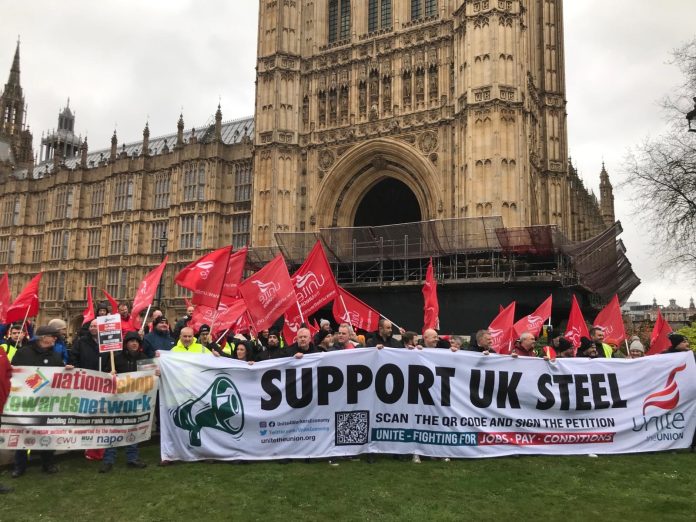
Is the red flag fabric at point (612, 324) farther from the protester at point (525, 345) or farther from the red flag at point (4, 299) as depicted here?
the red flag at point (4, 299)

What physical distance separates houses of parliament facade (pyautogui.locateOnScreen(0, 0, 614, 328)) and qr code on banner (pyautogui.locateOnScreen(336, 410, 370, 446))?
18982 millimetres

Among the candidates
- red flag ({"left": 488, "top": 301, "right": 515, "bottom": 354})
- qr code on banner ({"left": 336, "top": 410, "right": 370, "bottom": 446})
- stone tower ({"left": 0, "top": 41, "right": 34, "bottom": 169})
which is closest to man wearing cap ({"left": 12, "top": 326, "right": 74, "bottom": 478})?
qr code on banner ({"left": 336, "top": 410, "right": 370, "bottom": 446})

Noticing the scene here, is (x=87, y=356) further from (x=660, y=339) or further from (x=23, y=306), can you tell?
(x=660, y=339)

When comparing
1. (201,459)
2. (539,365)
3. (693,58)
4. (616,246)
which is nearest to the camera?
(201,459)

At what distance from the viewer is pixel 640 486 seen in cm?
759

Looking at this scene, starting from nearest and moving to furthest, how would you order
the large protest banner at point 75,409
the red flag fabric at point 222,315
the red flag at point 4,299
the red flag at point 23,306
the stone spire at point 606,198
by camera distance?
the large protest banner at point 75,409, the red flag at point 23,306, the red flag fabric at point 222,315, the red flag at point 4,299, the stone spire at point 606,198

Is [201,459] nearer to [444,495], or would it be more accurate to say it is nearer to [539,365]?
[444,495]

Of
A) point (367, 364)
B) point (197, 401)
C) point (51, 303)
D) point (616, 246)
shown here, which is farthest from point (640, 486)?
point (51, 303)

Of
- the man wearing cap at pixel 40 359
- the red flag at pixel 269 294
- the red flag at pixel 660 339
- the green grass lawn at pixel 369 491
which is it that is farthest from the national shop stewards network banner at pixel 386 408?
the red flag at pixel 660 339

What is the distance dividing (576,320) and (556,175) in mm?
20168

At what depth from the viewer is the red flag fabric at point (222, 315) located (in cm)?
1364

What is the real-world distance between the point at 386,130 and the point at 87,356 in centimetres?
2449

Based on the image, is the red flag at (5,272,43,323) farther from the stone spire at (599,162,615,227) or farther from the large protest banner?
the stone spire at (599,162,615,227)

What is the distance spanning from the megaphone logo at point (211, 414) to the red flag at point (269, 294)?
2.82 m
